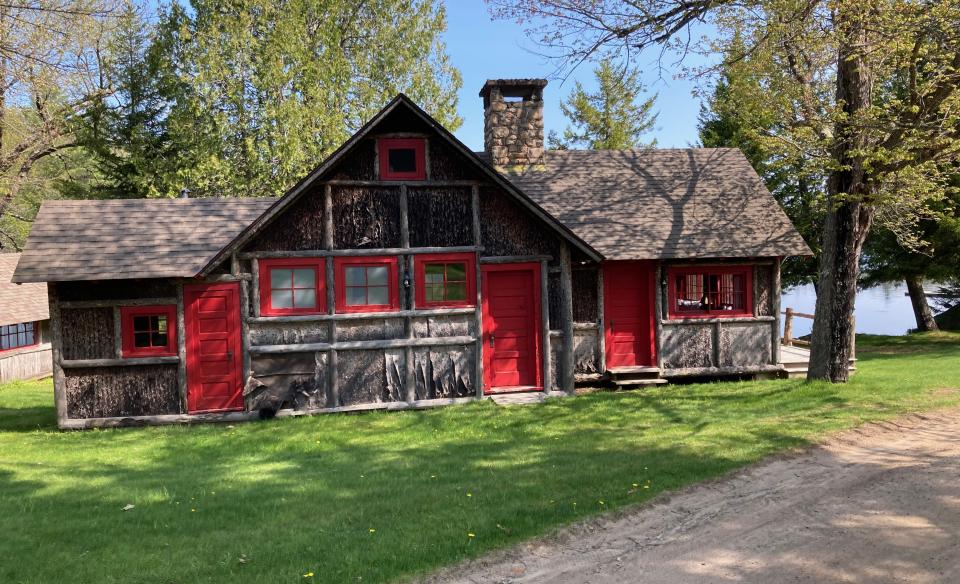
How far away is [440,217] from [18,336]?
19.0 meters

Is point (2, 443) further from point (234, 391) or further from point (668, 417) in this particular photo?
point (668, 417)

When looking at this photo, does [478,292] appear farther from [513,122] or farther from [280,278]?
[513,122]

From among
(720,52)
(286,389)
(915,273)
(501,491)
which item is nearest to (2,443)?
(286,389)

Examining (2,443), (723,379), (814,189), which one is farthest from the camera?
(814,189)

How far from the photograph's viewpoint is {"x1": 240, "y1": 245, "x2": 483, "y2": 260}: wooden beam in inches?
497

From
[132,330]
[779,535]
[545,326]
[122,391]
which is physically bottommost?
[779,535]

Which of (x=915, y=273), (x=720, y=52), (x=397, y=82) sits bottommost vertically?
(x=915, y=273)

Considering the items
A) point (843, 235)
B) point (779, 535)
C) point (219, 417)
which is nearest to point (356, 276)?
point (219, 417)

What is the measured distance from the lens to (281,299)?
12828 millimetres

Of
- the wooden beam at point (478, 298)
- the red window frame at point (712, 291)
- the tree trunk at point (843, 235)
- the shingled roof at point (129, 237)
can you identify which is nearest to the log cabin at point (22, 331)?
the shingled roof at point (129, 237)

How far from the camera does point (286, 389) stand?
12.8 meters

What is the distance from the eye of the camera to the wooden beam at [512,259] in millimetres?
13391

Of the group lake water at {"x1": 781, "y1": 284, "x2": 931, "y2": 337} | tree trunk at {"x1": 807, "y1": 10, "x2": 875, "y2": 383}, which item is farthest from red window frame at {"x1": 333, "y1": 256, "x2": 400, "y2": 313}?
lake water at {"x1": 781, "y1": 284, "x2": 931, "y2": 337}

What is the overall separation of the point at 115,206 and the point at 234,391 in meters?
4.97
